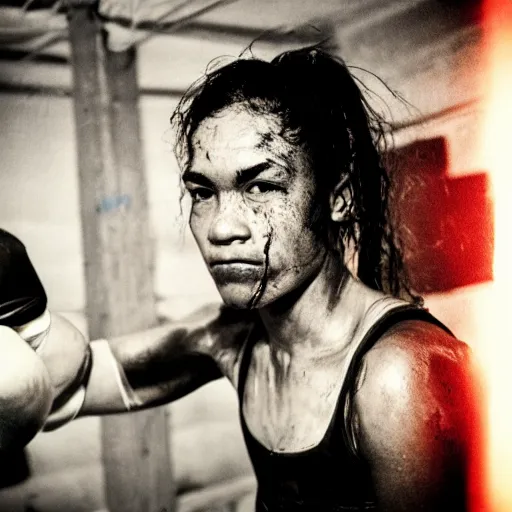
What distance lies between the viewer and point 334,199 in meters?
1.08

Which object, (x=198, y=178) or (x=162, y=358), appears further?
(x=162, y=358)

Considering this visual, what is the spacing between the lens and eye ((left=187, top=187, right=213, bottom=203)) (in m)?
1.09

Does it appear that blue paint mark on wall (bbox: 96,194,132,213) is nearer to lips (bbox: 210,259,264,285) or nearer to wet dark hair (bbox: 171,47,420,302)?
wet dark hair (bbox: 171,47,420,302)

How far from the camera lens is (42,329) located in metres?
1.17

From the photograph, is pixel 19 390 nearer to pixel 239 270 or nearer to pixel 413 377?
pixel 239 270

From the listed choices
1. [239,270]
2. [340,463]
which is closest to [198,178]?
[239,270]

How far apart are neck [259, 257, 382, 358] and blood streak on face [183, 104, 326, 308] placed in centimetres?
4

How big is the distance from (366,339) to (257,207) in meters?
0.30

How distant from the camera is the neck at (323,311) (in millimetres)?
1068

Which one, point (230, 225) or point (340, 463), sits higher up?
point (230, 225)

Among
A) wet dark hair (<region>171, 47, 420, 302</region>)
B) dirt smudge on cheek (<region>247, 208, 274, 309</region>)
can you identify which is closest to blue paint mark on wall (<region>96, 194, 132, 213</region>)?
wet dark hair (<region>171, 47, 420, 302</region>)

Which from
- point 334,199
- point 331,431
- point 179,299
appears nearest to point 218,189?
point 334,199

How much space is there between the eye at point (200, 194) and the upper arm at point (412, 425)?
1.36 feet

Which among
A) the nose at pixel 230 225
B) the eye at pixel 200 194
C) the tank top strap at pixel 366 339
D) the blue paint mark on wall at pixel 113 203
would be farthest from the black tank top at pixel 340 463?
the blue paint mark on wall at pixel 113 203
